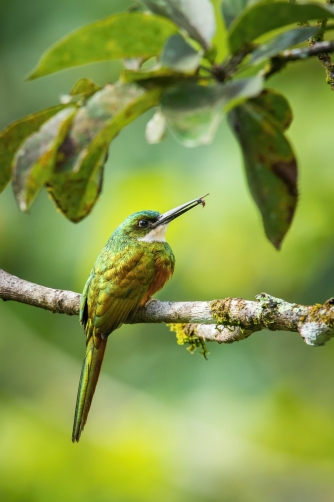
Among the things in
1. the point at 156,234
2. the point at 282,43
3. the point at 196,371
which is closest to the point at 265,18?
the point at 282,43

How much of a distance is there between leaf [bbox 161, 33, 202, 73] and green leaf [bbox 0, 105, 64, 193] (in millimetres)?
278

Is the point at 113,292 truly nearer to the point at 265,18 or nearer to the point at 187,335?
the point at 187,335

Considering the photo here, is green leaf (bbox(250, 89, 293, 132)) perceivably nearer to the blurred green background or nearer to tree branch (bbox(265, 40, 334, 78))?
tree branch (bbox(265, 40, 334, 78))

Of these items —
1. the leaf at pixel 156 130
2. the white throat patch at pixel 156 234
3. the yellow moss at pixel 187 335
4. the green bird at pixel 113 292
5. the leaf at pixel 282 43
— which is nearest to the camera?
the leaf at pixel 282 43

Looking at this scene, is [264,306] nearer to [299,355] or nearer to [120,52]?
[120,52]

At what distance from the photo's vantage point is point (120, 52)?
1.13 metres

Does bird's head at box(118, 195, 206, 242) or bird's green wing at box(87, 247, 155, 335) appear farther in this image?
bird's head at box(118, 195, 206, 242)

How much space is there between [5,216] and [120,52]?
4.85m

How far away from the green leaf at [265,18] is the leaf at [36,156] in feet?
0.99

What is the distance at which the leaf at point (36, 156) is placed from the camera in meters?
1.20

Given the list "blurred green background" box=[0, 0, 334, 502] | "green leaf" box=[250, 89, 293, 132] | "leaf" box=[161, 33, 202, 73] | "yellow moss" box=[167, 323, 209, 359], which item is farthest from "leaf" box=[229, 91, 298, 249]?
"blurred green background" box=[0, 0, 334, 502]

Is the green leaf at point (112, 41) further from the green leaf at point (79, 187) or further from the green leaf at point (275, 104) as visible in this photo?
the green leaf at point (275, 104)

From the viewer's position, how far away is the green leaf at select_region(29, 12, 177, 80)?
1.08 meters

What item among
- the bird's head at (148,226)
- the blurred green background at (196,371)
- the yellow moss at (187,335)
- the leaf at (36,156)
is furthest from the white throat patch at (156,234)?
the leaf at (36,156)
